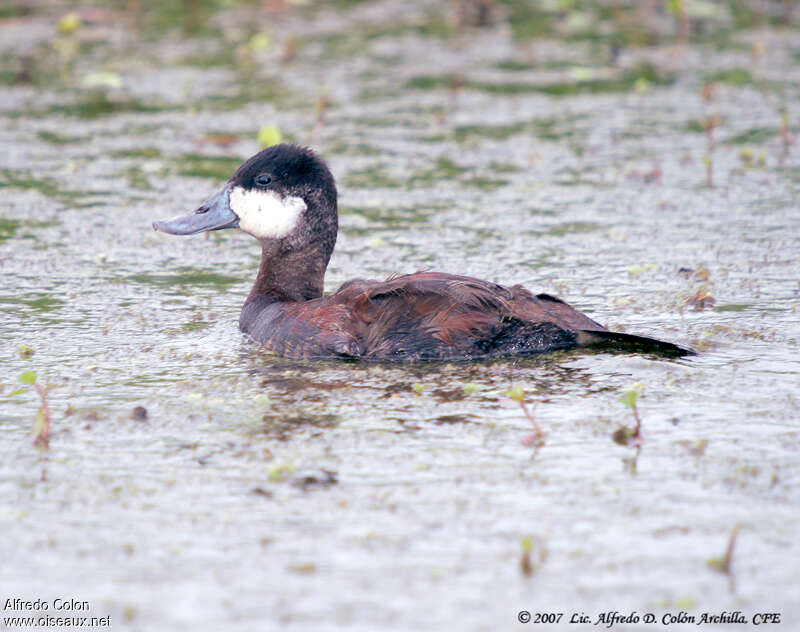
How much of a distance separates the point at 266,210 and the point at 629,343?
2.15 meters

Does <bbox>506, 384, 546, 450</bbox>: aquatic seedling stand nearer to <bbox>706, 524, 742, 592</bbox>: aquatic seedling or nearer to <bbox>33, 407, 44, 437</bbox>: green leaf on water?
<bbox>706, 524, 742, 592</bbox>: aquatic seedling

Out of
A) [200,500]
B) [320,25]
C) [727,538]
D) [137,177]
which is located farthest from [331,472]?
[320,25]

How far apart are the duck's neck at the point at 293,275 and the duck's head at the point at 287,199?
0.11ft

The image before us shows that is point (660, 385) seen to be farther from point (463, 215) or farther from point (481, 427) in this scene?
point (463, 215)

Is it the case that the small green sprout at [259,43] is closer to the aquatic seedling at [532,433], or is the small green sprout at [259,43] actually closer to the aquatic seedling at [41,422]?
the aquatic seedling at [41,422]

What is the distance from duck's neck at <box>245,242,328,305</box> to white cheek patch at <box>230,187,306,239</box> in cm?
11

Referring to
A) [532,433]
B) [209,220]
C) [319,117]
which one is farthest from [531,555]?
[319,117]

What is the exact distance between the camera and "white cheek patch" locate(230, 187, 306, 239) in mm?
6699

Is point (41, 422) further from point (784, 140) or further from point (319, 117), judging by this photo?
point (784, 140)

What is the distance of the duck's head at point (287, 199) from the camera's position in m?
6.67

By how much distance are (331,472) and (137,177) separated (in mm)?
5790

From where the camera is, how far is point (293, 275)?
6.71m

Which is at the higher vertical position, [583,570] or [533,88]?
[533,88]

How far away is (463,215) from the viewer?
884 cm
